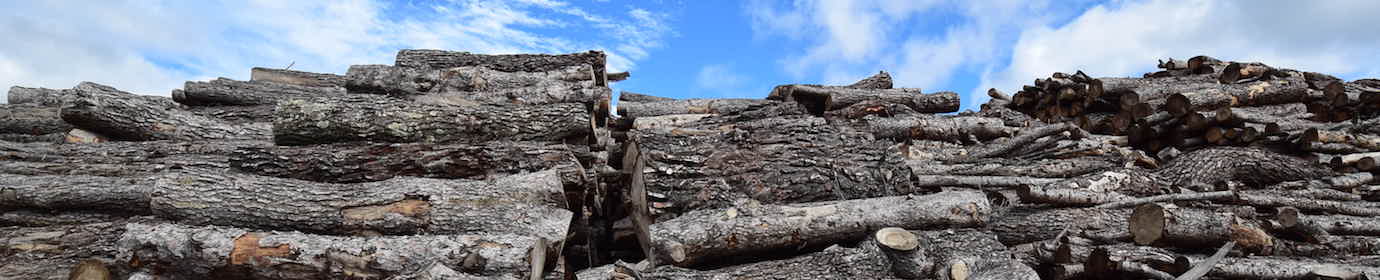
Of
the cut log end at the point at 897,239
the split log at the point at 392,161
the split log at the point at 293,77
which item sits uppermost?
the split log at the point at 293,77

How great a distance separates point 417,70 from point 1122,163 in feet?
23.8

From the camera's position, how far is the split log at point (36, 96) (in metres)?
9.66

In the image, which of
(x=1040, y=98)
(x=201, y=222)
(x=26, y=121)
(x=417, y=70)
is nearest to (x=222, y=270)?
(x=201, y=222)

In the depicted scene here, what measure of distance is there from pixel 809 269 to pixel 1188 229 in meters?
2.95

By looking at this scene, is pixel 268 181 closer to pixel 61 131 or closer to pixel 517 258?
pixel 517 258

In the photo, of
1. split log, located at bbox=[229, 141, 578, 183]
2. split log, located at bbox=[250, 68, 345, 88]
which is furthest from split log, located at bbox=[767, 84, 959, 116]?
split log, located at bbox=[250, 68, 345, 88]

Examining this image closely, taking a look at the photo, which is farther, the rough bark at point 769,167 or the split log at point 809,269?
the rough bark at point 769,167

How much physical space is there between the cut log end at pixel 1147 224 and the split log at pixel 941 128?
3.10m

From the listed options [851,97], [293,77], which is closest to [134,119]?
[293,77]

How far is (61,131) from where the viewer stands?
831cm

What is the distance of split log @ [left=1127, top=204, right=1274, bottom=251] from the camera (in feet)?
17.1

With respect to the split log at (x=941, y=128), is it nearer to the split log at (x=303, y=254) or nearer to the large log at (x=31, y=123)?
the split log at (x=303, y=254)

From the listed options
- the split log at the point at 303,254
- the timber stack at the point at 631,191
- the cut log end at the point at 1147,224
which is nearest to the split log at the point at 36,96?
the timber stack at the point at 631,191

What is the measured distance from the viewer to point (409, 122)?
6.02m
